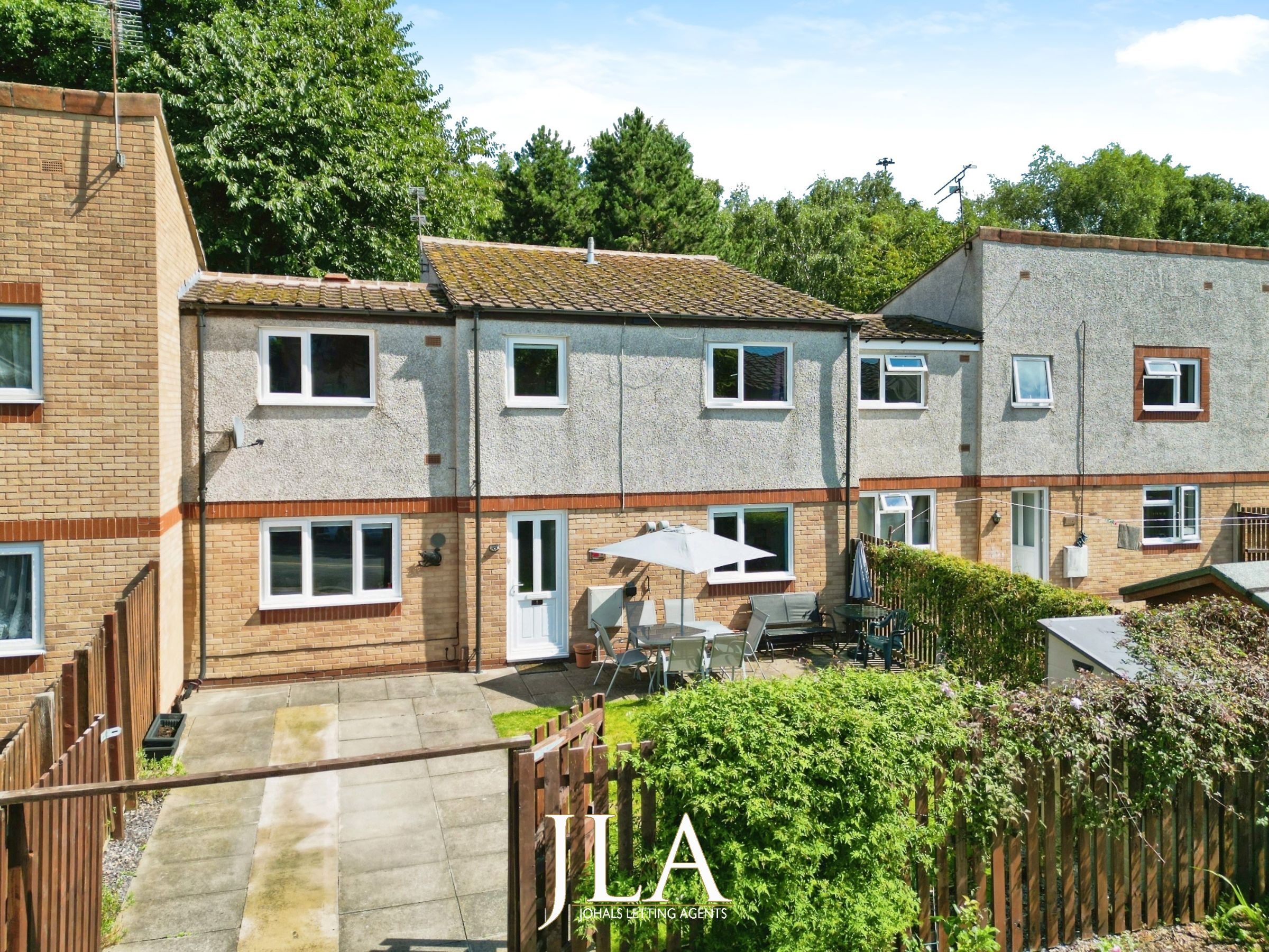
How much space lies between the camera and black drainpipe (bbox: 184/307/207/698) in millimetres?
11547

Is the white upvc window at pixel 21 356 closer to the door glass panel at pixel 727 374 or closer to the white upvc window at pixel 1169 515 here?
the door glass panel at pixel 727 374

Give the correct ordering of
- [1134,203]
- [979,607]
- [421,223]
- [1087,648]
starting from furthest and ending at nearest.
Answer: [1134,203]
[421,223]
[979,607]
[1087,648]

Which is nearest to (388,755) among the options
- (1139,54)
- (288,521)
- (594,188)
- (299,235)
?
(288,521)

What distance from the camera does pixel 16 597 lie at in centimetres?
979

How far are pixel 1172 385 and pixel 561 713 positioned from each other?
48.1ft

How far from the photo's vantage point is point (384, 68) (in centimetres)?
2575

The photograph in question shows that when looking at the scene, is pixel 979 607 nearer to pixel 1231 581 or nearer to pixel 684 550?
pixel 1231 581

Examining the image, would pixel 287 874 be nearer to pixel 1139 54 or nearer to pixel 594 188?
pixel 1139 54

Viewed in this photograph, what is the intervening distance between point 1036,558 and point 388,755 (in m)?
15.0

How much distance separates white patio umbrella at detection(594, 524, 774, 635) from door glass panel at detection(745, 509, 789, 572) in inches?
103

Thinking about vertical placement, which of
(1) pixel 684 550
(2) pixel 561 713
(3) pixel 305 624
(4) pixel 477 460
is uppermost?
(4) pixel 477 460

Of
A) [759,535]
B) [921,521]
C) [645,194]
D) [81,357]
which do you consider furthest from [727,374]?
[645,194]

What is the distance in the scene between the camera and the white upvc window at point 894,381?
15.4 meters

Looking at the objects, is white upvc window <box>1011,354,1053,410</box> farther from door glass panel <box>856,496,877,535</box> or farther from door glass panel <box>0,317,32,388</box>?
door glass panel <box>0,317,32,388</box>
